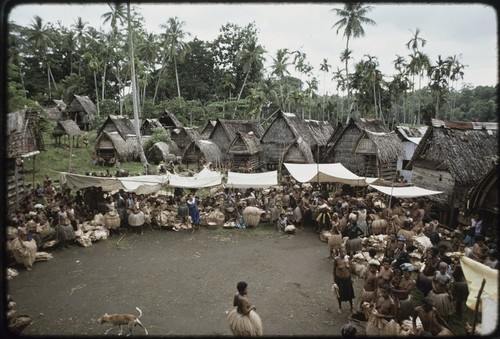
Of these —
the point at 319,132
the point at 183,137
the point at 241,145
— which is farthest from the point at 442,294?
the point at 183,137

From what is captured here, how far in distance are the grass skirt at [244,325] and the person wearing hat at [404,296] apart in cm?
318

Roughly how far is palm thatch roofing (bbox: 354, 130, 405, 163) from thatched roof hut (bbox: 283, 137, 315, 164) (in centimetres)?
382

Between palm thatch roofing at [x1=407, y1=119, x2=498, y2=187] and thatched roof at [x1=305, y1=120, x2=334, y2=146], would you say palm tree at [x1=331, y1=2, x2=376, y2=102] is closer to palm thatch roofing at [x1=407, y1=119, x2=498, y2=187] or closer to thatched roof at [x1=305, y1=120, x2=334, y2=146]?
thatched roof at [x1=305, y1=120, x2=334, y2=146]

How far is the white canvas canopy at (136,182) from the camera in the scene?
43.1 ft

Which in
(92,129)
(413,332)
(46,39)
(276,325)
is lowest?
(276,325)

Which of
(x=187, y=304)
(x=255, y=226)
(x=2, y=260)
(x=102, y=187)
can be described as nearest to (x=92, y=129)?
(x=102, y=187)

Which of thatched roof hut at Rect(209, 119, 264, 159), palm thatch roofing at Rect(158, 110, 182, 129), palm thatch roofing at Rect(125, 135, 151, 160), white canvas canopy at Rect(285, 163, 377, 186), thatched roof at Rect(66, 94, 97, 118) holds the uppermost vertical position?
thatched roof at Rect(66, 94, 97, 118)

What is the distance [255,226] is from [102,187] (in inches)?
272

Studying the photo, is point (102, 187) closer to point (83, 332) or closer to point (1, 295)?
point (83, 332)

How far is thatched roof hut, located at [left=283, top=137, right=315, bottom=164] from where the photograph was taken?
2442 cm

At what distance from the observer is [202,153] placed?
2778 centimetres

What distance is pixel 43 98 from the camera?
4088cm

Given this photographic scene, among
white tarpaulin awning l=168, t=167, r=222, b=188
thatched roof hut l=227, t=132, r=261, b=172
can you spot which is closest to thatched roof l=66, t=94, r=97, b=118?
thatched roof hut l=227, t=132, r=261, b=172

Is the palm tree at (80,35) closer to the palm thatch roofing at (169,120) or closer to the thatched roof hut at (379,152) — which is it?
the palm thatch roofing at (169,120)
